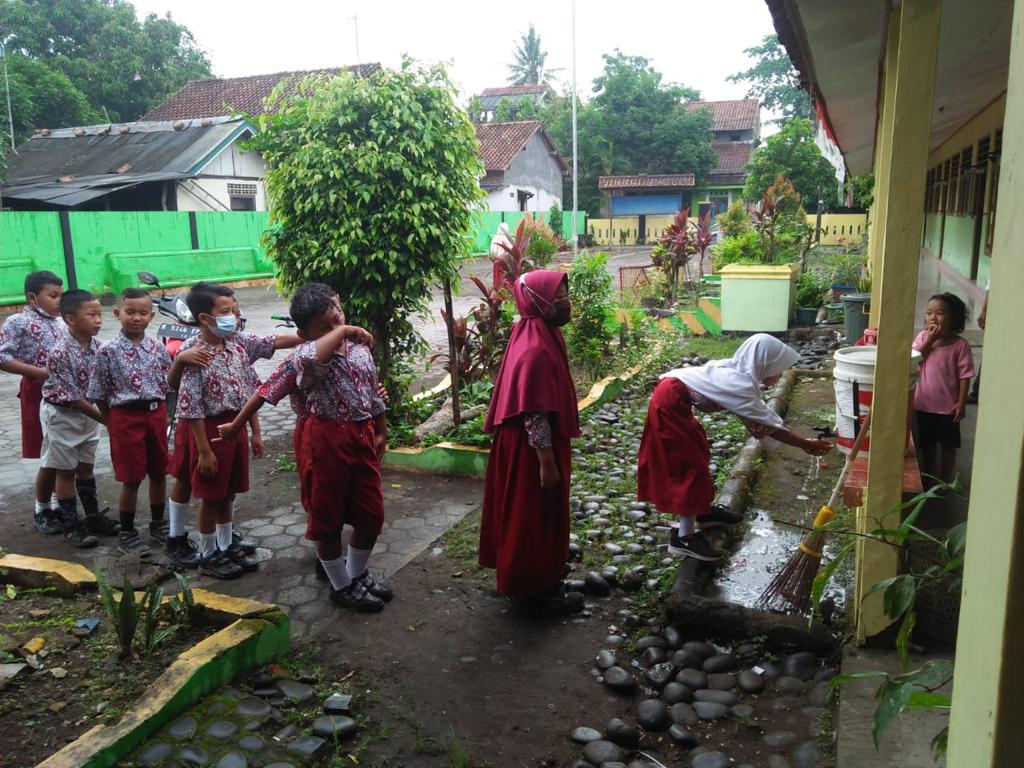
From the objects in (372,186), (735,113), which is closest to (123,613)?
(372,186)

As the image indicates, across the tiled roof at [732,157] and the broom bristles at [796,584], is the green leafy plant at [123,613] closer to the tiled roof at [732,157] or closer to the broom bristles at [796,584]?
the broom bristles at [796,584]

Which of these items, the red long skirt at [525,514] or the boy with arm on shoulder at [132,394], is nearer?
the red long skirt at [525,514]

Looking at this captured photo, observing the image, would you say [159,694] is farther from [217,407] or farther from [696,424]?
[696,424]

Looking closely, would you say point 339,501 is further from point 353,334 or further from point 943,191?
point 943,191

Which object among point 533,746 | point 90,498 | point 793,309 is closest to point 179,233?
point 793,309

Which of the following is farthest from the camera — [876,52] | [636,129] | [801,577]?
[636,129]

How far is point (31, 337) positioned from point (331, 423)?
2.46 meters

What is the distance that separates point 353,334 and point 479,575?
5.09 ft

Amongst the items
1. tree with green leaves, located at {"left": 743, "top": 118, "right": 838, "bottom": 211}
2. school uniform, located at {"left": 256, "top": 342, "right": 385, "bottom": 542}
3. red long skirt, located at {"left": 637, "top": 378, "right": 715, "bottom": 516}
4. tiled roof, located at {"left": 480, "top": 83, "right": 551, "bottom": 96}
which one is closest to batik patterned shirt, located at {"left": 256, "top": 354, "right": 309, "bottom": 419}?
school uniform, located at {"left": 256, "top": 342, "right": 385, "bottom": 542}

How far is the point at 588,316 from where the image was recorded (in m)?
8.77

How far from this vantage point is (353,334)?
3891 millimetres

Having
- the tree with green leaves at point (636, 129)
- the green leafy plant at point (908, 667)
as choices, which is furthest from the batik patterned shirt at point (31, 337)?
the tree with green leaves at point (636, 129)

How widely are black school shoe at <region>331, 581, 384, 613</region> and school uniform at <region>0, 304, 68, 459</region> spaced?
243 centimetres

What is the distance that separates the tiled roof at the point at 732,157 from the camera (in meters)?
42.9
